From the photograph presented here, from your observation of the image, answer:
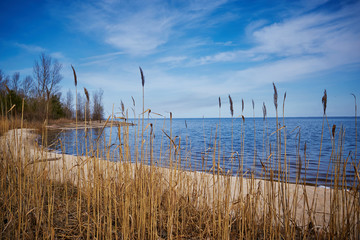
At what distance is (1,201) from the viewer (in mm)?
2014

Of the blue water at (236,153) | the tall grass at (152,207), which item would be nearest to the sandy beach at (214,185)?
the tall grass at (152,207)

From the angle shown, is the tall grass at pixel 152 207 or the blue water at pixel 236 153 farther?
the blue water at pixel 236 153

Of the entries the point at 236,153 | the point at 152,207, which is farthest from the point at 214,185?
the point at 236,153

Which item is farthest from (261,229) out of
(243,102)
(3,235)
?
(3,235)

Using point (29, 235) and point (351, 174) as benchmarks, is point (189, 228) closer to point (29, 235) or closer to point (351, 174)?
point (29, 235)

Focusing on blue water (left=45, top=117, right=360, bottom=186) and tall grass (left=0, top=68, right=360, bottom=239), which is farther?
blue water (left=45, top=117, right=360, bottom=186)

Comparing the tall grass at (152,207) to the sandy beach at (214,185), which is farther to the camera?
the sandy beach at (214,185)

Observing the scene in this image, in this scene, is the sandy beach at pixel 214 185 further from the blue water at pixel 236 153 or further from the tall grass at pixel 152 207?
the blue water at pixel 236 153

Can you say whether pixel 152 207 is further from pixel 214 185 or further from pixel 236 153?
pixel 236 153

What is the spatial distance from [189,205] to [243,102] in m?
1.21

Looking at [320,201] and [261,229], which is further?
[320,201]

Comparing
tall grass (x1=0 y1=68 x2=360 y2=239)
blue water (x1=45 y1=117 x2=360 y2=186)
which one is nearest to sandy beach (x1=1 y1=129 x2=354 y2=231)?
tall grass (x1=0 y1=68 x2=360 y2=239)

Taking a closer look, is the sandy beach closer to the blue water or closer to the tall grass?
the tall grass

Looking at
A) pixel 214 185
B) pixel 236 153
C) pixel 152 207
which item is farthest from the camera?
pixel 236 153
